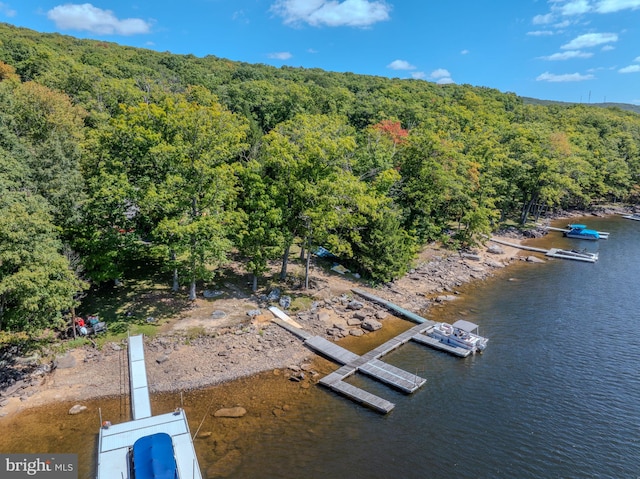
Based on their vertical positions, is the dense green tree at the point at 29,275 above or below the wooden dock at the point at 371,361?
above

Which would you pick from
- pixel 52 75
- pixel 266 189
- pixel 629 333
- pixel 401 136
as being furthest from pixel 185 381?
pixel 52 75

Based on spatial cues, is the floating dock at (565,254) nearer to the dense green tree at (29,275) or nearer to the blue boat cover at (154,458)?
the blue boat cover at (154,458)

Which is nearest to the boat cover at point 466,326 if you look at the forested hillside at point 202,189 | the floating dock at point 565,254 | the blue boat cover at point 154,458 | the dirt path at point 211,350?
the dirt path at point 211,350

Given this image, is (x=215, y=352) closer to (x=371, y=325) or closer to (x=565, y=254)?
(x=371, y=325)

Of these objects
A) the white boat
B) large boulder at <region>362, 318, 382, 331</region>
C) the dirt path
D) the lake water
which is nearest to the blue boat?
the lake water

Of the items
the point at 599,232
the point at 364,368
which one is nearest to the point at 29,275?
the point at 364,368

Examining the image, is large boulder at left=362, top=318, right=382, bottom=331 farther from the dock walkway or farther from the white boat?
the white boat
